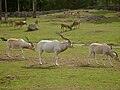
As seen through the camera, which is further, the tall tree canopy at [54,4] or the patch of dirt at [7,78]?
the tall tree canopy at [54,4]

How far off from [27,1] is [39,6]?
7.49 metres

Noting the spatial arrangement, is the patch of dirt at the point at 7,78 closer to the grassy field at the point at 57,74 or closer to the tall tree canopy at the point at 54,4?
the grassy field at the point at 57,74

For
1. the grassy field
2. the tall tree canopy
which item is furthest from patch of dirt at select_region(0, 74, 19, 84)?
the tall tree canopy

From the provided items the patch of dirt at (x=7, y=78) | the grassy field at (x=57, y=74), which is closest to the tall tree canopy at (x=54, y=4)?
the grassy field at (x=57, y=74)

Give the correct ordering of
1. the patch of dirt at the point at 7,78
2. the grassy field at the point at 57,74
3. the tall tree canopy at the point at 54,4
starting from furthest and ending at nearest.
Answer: the tall tree canopy at the point at 54,4
the patch of dirt at the point at 7,78
the grassy field at the point at 57,74

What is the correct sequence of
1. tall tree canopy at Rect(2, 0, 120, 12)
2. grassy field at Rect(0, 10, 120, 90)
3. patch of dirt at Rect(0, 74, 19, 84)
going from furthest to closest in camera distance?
tall tree canopy at Rect(2, 0, 120, 12), patch of dirt at Rect(0, 74, 19, 84), grassy field at Rect(0, 10, 120, 90)

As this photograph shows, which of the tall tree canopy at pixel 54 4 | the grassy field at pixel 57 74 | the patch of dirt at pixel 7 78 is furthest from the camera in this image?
the tall tree canopy at pixel 54 4

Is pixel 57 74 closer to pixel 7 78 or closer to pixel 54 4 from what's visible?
pixel 7 78

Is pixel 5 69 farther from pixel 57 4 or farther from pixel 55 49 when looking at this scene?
pixel 57 4

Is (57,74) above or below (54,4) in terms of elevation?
below

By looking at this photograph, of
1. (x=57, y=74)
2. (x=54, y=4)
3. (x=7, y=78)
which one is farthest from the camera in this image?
(x=54, y=4)

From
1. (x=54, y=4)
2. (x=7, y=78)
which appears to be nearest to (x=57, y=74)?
(x=7, y=78)

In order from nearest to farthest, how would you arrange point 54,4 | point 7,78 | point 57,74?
point 7,78
point 57,74
point 54,4

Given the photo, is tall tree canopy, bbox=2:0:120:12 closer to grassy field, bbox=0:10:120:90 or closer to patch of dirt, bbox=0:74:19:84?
grassy field, bbox=0:10:120:90
